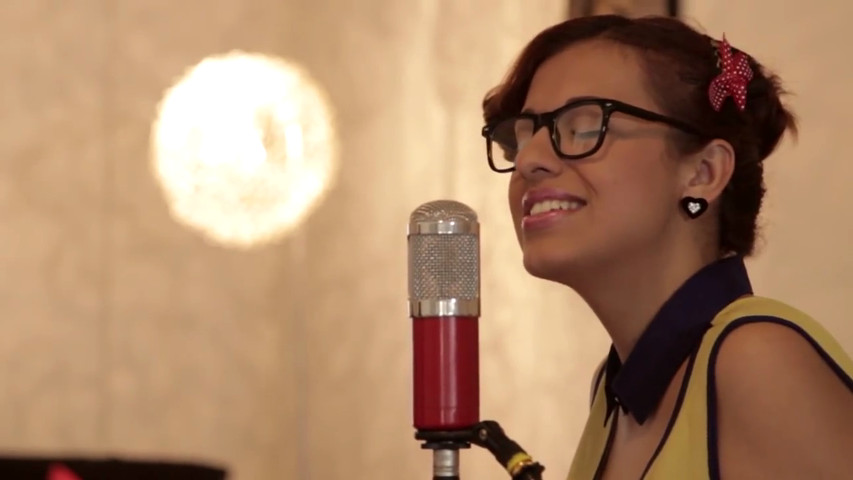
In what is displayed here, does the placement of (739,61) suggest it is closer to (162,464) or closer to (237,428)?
(162,464)

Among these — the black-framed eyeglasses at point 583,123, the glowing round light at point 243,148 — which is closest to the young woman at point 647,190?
the black-framed eyeglasses at point 583,123

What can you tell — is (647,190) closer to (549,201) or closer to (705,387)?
(549,201)

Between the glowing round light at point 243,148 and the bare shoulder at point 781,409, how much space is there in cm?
223

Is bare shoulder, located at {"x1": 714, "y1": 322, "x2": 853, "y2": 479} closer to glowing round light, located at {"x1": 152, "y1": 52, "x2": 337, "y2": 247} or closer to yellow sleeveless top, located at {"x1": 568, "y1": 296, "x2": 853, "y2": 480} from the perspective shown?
yellow sleeveless top, located at {"x1": 568, "y1": 296, "x2": 853, "y2": 480}

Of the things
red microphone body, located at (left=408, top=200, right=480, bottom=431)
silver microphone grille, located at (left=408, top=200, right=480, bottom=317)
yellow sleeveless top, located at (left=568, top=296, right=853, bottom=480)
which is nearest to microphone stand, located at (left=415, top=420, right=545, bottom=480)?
red microphone body, located at (left=408, top=200, right=480, bottom=431)

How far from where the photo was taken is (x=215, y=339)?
345 cm

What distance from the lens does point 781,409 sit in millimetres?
1302

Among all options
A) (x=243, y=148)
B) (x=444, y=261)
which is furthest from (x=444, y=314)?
(x=243, y=148)

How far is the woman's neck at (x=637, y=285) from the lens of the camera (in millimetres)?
1562

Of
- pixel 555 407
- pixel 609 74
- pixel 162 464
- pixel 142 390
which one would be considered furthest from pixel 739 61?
pixel 142 390

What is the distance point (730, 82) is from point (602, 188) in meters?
0.21

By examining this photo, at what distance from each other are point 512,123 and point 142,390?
6.07ft

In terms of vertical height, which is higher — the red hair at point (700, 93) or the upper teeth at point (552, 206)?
the red hair at point (700, 93)

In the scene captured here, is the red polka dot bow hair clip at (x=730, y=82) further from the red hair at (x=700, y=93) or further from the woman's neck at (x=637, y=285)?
the woman's neck at (x=637, y=285)
